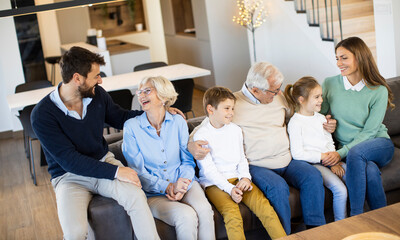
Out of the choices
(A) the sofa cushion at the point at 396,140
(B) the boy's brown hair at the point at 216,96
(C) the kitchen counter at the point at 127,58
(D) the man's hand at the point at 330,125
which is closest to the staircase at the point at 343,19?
(A) the sofa cushion at the point at 396,140

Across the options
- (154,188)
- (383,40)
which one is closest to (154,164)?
(154,188)

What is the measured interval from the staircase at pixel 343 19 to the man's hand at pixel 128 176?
12.3 ft

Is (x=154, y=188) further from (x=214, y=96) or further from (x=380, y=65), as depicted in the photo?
(x=380, y=65)

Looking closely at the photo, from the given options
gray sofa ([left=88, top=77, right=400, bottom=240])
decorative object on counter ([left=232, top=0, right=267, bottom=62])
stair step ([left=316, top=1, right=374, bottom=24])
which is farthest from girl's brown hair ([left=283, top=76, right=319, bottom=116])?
decorative object on counter ([left=232, top=0, right=267, bottom=62])

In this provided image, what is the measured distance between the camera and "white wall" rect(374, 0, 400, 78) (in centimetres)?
478

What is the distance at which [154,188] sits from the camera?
298cm

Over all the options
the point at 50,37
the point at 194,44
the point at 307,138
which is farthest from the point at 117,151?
the point at 50,37

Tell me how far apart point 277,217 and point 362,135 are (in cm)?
87

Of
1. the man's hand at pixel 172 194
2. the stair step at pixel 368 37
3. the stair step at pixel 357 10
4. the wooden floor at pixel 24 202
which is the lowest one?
the wooden floor at pixel 24 202

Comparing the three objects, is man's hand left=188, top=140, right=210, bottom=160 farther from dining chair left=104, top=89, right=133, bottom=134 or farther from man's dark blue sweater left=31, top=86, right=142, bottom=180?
dining chair left=104, top=89, right=133, bottom=134

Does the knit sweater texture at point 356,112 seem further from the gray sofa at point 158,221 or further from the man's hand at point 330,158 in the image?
the gray sofa at point 158,221

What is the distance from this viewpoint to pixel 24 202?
464 cm

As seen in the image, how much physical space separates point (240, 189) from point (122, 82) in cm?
278

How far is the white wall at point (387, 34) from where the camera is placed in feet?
15.7
